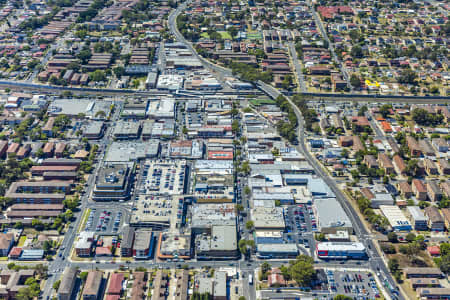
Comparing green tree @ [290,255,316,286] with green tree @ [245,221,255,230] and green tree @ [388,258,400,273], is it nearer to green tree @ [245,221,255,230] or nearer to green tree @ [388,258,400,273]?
green tree @ [245,221,255,230]

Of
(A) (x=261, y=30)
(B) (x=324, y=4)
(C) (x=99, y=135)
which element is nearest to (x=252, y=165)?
(C) (x=99, y=135)

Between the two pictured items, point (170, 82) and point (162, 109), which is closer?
point (162, 109)

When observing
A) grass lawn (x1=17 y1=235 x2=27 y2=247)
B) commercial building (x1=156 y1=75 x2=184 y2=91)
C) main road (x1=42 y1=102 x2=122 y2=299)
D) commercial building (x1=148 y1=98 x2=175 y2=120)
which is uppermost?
commercial building (x1=156 y1=75 x2=184 y2=91)

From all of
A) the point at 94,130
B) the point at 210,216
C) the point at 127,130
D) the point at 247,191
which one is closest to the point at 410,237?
the point at 247,191

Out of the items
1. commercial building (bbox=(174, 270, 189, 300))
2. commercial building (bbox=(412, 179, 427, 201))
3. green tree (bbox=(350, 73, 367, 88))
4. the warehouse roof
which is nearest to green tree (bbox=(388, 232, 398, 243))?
the warehouse roof

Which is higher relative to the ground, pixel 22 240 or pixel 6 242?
pixel 6 242

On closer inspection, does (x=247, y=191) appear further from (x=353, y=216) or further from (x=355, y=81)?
(x=355, y=81)

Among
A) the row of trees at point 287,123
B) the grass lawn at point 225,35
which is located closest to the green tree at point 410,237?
the row of trees at point 287,123
